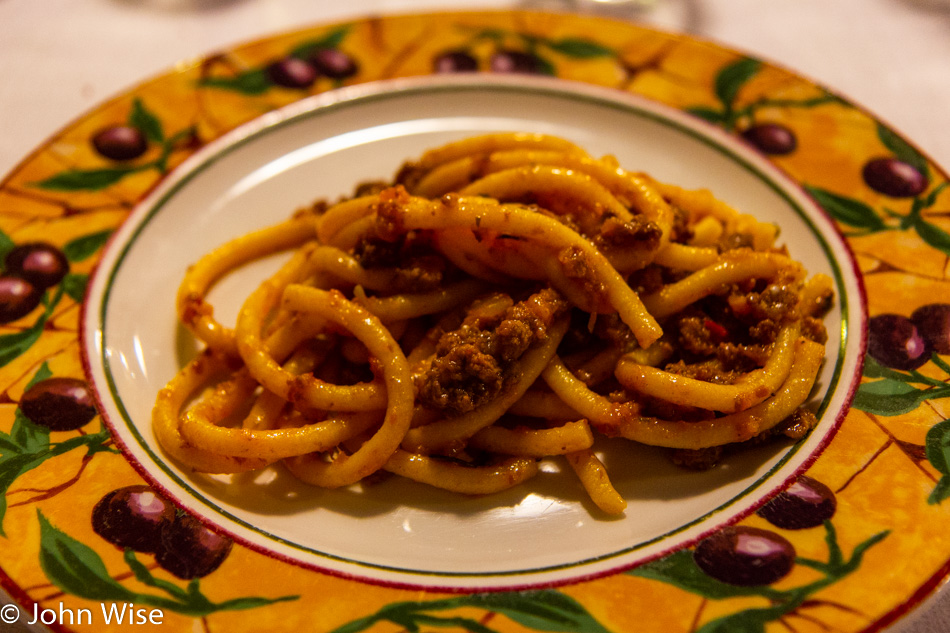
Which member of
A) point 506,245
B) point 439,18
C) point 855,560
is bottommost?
point 855,560

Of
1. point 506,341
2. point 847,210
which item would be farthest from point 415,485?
point 847,210

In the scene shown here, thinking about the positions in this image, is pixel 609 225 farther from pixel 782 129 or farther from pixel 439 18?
pixel 439 18

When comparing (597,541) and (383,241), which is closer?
(597,541)

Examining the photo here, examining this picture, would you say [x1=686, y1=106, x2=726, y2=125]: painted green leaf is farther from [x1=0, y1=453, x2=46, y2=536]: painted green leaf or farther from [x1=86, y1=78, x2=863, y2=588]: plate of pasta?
[x1=0, y1=453, x2=46, y2=536]: painted green leaf

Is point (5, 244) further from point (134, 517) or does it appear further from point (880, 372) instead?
point (880, 372)

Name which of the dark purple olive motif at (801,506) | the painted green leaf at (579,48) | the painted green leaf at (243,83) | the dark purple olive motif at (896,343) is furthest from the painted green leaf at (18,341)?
the dark purple olive motif at (896,343)

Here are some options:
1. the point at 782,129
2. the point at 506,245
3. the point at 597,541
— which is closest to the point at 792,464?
the point at 597,541
